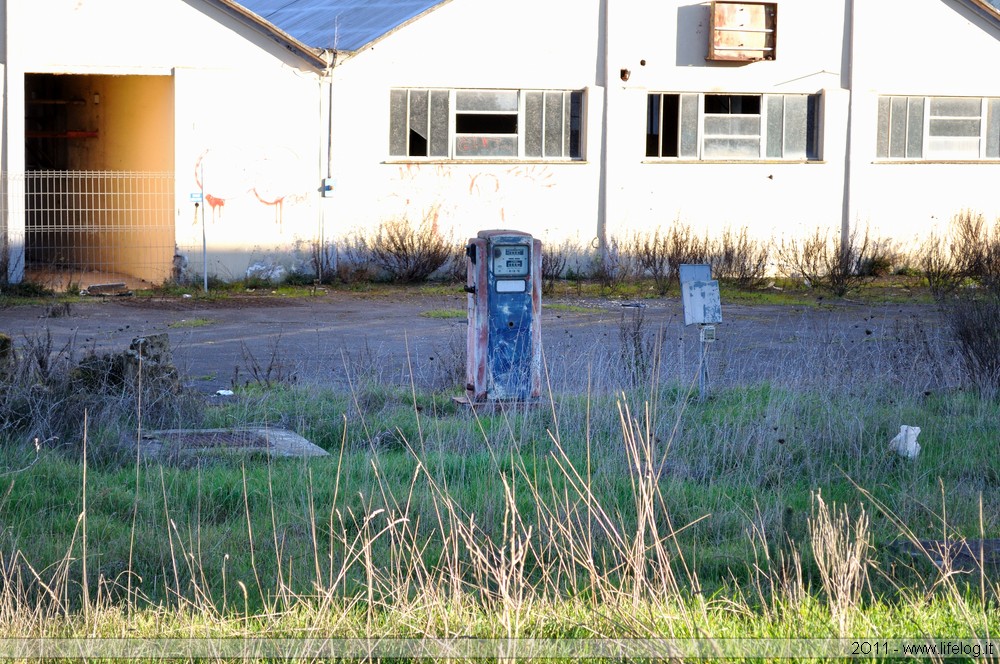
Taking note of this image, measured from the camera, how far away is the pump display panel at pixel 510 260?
8938 millimetres

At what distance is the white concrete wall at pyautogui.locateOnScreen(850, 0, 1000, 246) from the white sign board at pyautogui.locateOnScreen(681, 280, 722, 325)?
42.4ft

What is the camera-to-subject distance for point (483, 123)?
18.9 metres

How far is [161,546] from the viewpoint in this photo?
17.1ft

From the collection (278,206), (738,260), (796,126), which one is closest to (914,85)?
(796,126)

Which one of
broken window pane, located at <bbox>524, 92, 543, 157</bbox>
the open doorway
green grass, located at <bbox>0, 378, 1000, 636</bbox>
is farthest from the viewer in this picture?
broken window pane, located at <bbox>524, 92, 543, 157</bbox>

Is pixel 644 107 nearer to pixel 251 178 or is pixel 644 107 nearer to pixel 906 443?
pixel 251 178

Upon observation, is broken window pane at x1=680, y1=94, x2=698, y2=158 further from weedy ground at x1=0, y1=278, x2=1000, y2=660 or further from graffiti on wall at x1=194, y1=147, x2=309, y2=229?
weedy ground at x1=0, y1=278, x2=1000, y2=660

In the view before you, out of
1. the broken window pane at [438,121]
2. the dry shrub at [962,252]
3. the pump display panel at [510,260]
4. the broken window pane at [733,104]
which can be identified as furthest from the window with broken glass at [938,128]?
the pump display panel at [510,260]

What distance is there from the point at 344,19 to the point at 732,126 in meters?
6.79

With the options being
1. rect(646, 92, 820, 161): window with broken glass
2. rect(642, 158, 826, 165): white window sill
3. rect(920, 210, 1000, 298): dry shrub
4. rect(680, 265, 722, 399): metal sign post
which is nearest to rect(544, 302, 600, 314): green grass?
rect(642, 158, 826, 165): white window sill

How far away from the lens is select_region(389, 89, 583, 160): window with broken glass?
728 inches

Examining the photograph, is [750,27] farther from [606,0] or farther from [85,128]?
[85,128]

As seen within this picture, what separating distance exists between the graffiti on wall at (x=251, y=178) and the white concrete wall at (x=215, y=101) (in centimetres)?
1

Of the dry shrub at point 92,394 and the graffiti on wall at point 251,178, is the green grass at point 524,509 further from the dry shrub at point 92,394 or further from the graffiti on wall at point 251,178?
the graffiti on wall at point 251,178
